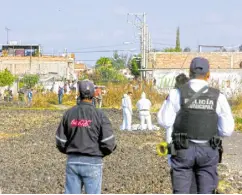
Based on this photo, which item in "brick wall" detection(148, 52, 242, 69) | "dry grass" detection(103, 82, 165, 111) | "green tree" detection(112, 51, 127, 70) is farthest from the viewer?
"green tree" detection(112, 51, 127, 70)

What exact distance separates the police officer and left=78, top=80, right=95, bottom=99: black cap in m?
0.97

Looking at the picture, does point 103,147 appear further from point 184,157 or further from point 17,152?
point 17,152

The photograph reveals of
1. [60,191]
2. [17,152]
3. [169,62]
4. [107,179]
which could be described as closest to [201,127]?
[60,191]

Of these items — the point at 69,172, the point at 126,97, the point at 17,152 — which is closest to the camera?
the point at 69,172

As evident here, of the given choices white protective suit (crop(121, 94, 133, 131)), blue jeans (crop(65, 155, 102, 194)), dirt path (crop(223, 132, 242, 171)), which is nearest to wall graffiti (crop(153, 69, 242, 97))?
white protective suit (crop(121, 94, 133, 131))

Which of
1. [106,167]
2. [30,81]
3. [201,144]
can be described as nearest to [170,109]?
[201,144]

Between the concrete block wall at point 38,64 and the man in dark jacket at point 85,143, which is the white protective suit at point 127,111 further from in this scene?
the concrete block wall at point 38,64

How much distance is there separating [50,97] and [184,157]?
5848 centimetres

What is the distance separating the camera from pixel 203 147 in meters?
8.09

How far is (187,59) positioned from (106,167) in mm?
71820

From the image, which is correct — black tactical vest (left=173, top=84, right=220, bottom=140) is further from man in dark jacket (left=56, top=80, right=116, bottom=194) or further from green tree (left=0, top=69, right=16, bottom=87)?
green tree (left=0, top=69, right=16, bottom=87)

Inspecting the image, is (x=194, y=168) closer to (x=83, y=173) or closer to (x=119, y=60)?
(x=83, y=173)

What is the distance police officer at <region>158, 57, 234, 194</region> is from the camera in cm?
805

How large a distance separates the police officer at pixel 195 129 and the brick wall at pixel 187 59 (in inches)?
3105
